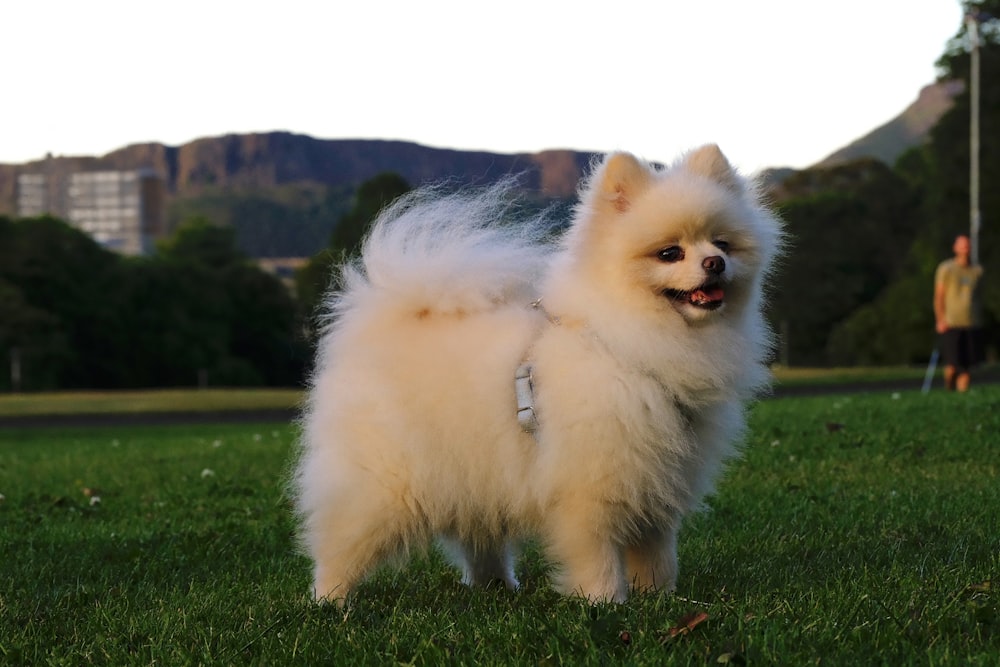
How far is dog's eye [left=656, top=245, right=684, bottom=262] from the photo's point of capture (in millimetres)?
4754

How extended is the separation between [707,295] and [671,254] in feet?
0.75

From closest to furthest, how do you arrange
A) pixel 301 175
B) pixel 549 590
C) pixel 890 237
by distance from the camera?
pixel 549 590 < pixel 890 237 < pixel 301 175

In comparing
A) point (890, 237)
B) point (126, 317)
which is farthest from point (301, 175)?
point (890, 237)

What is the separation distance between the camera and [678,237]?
15.7 ft

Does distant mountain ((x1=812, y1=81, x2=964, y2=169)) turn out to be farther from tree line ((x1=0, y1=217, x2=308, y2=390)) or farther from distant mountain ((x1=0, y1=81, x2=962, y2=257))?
tree line ((x1=0, y1=217, x2=308, y2=390))

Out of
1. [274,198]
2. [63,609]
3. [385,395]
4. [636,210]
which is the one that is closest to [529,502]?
[385,395]

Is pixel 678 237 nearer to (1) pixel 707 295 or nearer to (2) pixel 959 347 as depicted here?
(1) pixel 707 295

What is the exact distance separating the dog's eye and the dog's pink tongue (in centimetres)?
16

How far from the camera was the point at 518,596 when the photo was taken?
198 inches

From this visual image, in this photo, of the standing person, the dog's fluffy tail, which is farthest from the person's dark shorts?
the dog's fluffy tail

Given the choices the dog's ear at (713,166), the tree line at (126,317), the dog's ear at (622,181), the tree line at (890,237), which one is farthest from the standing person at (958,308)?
the tree line at (126,317)

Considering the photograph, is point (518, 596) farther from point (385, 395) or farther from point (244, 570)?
point (244, 570)

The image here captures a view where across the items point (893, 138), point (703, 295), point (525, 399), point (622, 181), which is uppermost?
point (893, 138)

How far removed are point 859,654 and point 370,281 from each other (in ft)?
9.44
